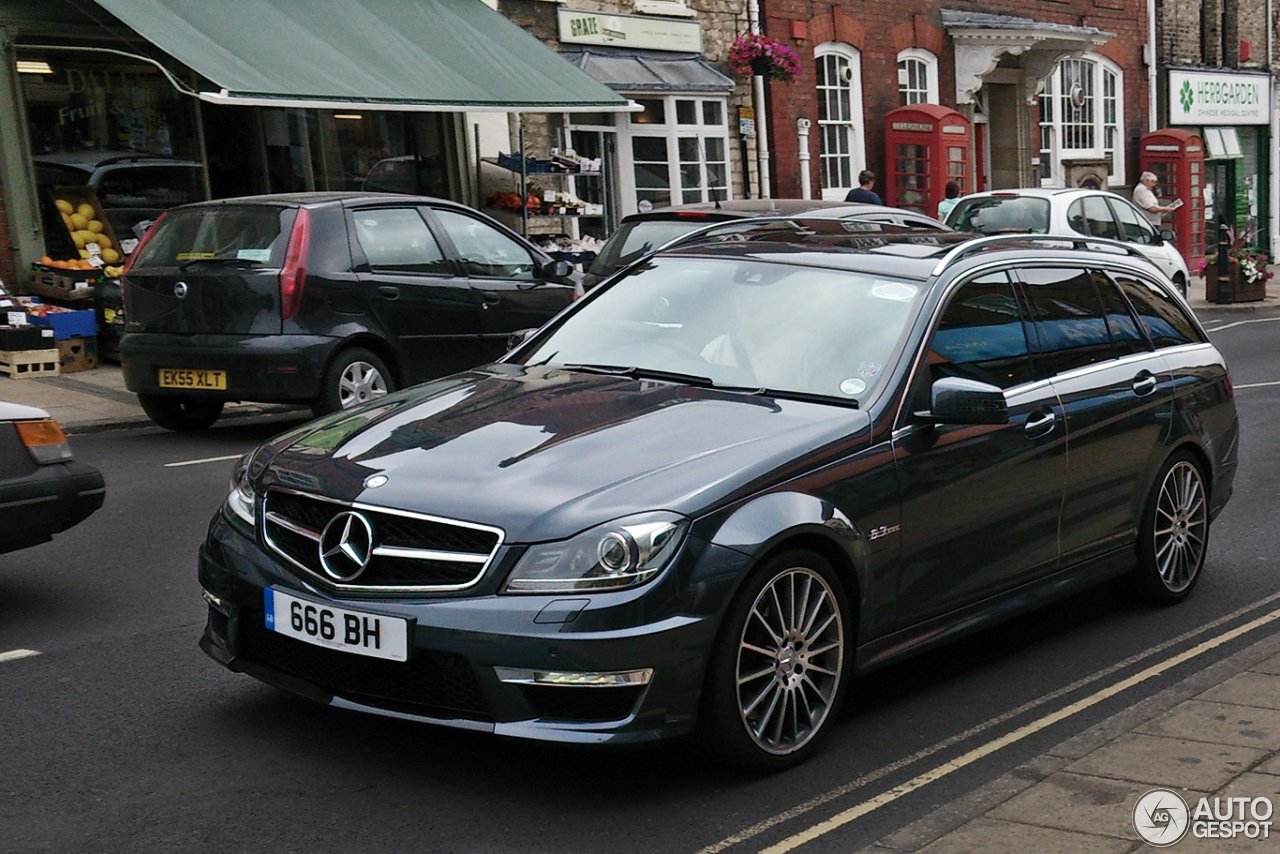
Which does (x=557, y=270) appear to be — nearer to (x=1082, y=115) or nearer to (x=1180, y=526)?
(x=1180, y=526)

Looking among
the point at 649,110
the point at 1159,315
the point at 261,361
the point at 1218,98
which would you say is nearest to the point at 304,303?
the point at 261,361

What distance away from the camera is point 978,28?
28.6 meters

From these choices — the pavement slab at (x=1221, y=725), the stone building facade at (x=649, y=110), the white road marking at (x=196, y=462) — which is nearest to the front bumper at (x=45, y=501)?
the white road marking at (x=196, y=462)

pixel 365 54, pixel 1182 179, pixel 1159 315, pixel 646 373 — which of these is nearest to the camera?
pixel 646 373

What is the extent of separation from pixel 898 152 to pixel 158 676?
23.0 meters

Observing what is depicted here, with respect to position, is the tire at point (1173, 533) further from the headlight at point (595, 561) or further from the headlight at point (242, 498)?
the headlight at point (242, 498)

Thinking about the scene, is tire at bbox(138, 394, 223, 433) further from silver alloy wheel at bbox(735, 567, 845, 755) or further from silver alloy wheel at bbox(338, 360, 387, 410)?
silver alloy wheel at bbox(735, 567, 845, 755)

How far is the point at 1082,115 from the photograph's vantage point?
3366 centimetres

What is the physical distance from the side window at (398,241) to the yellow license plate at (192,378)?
4.38 feet

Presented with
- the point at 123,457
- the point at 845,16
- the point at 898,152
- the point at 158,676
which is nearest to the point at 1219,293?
the point at 898,152

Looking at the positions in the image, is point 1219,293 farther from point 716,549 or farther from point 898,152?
point 716,549

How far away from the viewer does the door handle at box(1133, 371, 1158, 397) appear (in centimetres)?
643

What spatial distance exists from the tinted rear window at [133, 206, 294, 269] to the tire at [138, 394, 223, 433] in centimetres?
105

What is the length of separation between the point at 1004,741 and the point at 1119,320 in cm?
233
